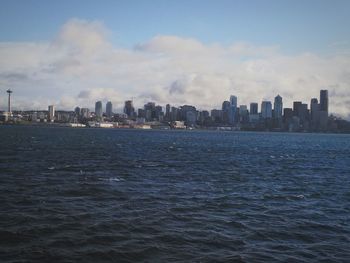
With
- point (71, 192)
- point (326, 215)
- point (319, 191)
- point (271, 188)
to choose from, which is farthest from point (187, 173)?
point (326, 215)

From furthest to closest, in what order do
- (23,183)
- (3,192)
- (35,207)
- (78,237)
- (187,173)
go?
(187,173) → (23,183) → (3,192) → (35,207) → (78,237)

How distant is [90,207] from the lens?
32906 mm

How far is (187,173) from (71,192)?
2296 cm

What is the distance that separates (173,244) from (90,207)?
429 inches

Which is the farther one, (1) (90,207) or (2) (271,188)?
(2) (271,188)

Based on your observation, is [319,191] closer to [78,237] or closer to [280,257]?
[280,257]

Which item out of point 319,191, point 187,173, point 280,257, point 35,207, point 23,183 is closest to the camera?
point 280,257

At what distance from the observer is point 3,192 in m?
37.6

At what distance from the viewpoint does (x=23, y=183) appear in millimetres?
43344

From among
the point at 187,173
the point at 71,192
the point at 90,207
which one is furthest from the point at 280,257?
the point at 187,173

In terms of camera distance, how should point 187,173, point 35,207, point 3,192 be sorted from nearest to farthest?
point 35,207
point 3,192
point 187,173

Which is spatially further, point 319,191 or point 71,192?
point 319,191

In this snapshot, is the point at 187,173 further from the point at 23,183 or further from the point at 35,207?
the point at 35,207

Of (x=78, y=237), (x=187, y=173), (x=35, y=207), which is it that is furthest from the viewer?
(x=187, y=173)
